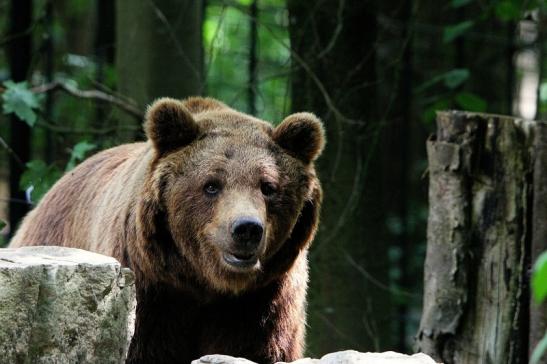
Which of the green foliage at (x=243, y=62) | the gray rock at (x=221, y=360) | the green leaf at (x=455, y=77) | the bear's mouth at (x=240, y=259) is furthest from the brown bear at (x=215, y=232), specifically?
the green leaf at (x=455, y=77)

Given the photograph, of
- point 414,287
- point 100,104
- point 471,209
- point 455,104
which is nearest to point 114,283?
point 471,209

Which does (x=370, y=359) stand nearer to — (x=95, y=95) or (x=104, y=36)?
(x=95, y=95)

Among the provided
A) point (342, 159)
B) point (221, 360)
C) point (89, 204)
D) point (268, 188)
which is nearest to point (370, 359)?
point (221, 360)

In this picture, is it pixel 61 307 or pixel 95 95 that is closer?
pixel 61 307

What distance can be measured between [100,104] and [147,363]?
3.05m

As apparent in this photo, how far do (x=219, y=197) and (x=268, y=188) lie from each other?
0.79 feet

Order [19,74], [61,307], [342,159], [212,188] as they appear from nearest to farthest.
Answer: [61,307] → [212,188] → [342,159] → [19,74]

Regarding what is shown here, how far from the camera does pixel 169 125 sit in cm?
456

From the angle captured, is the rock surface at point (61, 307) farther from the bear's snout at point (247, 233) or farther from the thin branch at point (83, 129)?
the thin branch at point (83, 129)

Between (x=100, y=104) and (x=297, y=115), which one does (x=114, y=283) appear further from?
(x=100, y=104)

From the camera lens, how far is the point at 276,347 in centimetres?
461

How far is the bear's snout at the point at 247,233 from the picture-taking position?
418cm

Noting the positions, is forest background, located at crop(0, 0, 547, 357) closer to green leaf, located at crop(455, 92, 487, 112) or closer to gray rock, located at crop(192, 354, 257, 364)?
green leaf, located at crop(455, 92, 487, 112)

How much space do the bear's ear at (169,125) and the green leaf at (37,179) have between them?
1619mm
